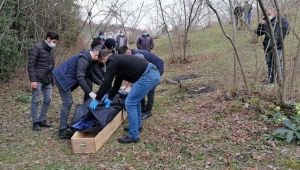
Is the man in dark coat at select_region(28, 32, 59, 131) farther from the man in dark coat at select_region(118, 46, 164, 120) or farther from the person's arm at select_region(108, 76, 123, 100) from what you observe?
the person's arm at select_region(108, 76, 123, 100)

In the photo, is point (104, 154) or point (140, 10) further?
point (140, 10)

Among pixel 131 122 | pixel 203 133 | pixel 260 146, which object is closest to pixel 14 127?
Result: pixel 131 122

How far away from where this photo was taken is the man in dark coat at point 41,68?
4.67 metres

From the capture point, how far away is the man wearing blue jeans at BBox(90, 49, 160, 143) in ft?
12.5

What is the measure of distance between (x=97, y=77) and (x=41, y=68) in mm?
917

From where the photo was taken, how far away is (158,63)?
507cm

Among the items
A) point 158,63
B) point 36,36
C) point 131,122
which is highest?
point 36,36

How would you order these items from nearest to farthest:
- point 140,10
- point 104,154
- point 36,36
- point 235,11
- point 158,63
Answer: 1. point 104,154
2. point 158,63
3. point 235,11
4. point 36,36
5. point 140,10

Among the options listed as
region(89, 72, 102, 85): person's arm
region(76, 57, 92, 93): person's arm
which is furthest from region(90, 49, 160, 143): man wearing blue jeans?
region(89, 72, 102, 85): person's arm

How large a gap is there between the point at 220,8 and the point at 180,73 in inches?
115

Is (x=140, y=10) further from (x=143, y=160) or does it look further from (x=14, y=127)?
(x=143, y=160)

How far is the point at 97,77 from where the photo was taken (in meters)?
5.17

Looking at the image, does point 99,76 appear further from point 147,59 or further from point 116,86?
point 116,86

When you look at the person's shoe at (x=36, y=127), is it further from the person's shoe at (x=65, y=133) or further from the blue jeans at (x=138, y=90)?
the blue jeans at (x=138, y=90)
